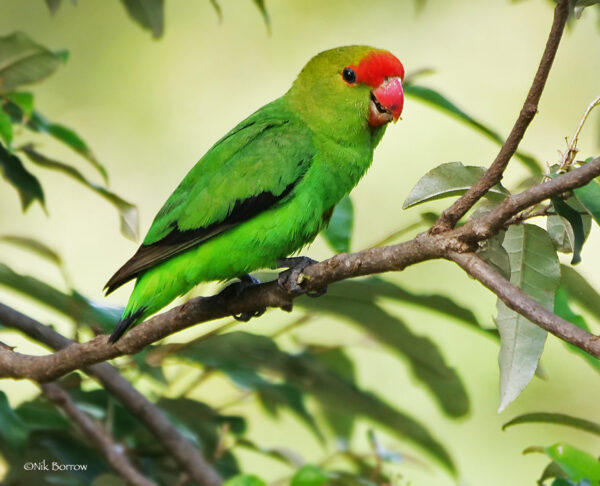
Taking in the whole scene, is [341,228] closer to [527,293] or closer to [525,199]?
[527,293]

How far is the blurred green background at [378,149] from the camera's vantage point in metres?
5.52

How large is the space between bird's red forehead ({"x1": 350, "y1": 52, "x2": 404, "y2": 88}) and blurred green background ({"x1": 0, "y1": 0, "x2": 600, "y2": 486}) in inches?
97.1

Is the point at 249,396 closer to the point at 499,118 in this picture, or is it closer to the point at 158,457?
the point at 158,457

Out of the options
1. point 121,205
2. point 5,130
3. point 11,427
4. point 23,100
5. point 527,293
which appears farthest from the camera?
point 121,205

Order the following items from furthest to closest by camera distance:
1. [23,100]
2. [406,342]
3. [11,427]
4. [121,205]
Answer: [406,342]
[121,205]
[23,100]
[11,427]

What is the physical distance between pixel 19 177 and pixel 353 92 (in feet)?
3.84

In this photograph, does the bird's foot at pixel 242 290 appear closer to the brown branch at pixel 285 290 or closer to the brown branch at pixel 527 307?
the brown branch at pixel 285 290

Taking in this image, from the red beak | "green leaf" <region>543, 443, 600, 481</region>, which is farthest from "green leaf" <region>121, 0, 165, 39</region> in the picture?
"green leaf" <region>543, 443, 600, 481</region>

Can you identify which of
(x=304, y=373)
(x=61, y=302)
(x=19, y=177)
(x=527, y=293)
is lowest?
(x=527, y=293)

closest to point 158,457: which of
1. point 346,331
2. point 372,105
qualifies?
point 372,105

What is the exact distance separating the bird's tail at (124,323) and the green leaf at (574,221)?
1.16 metres

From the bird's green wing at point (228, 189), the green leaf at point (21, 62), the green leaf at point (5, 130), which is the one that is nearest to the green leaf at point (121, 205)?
the bird's green wing at point (228, 189)

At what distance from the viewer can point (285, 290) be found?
2129mm

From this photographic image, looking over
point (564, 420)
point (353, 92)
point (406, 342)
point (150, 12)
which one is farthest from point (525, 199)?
point (150, 12)
